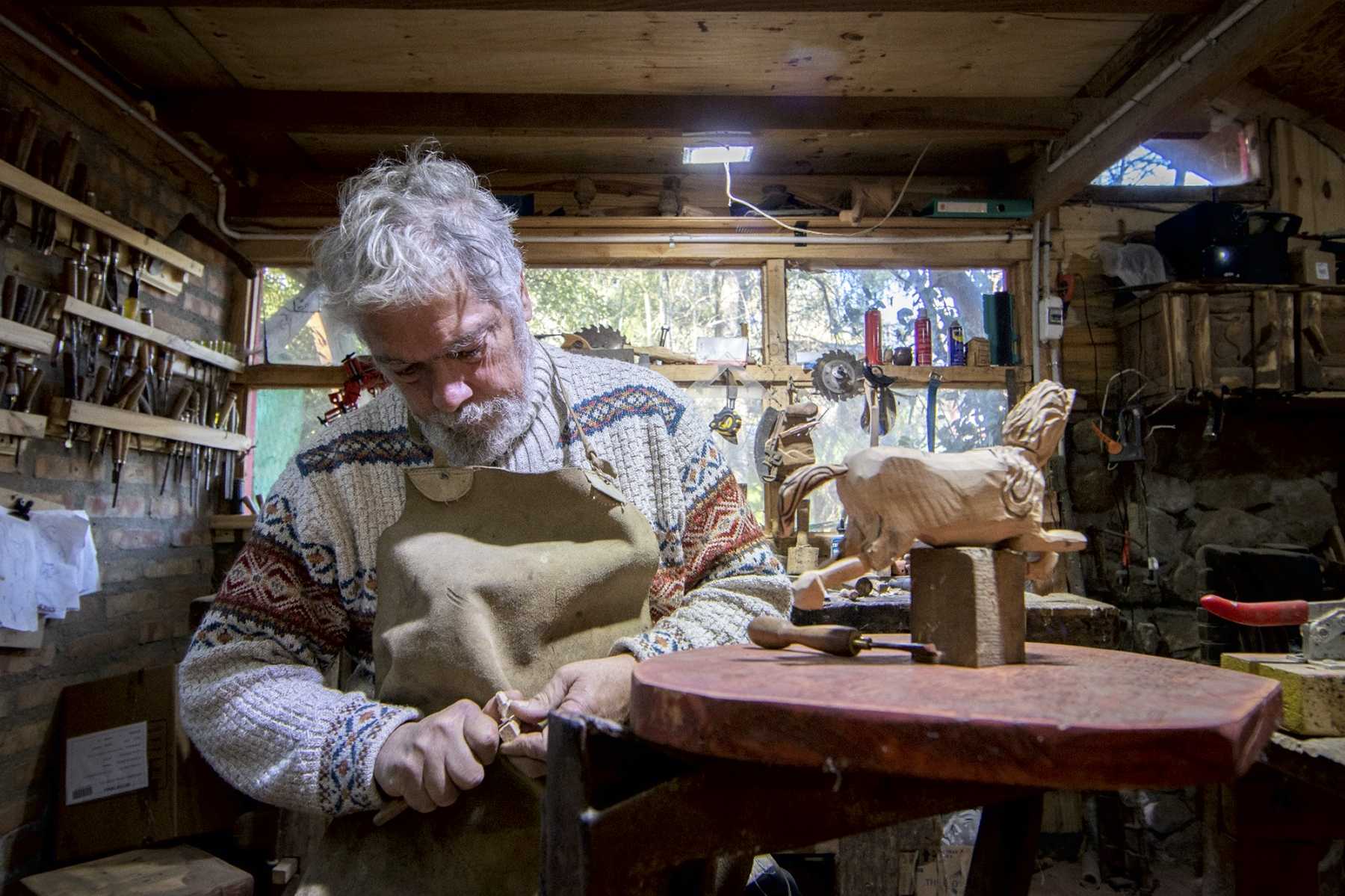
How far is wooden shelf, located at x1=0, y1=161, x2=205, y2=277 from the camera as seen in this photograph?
119 inches

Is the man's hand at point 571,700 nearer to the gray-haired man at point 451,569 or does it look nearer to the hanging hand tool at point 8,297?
the gray-haired man at point 451,569

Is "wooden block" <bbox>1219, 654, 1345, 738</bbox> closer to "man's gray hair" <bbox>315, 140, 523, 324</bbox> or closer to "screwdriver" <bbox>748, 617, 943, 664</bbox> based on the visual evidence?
"screwdriver" <bbox>748, 617, 943, 664</bbox>

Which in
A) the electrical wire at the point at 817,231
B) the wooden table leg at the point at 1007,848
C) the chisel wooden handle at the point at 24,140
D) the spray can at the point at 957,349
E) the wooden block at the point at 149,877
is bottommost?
the wooden block at the point at 149,877

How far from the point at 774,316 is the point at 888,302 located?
0.66m

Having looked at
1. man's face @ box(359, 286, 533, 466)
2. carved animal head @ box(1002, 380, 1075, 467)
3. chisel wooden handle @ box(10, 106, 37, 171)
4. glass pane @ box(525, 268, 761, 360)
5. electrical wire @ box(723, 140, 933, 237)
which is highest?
electrical wire @ box(723, 140, 933, 237)

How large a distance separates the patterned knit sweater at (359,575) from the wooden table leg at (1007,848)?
0.54 metres

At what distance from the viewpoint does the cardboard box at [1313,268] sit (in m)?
4.47

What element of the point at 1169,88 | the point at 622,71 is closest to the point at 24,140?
the point at 622,71

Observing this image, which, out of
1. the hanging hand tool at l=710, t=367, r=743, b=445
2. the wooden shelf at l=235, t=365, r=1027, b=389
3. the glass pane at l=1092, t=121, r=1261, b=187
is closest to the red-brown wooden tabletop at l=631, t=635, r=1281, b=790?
the hanging hand tool at l=710, t=367, r=743, b=445

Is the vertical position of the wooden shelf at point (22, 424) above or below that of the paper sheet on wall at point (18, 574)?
above

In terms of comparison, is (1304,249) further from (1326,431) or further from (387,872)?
(387,872)

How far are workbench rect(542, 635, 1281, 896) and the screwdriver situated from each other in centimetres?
4

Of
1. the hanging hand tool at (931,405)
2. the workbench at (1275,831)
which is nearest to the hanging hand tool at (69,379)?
the hanging hand tool at (931,405)

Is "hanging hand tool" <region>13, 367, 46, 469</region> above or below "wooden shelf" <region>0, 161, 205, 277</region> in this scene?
below
